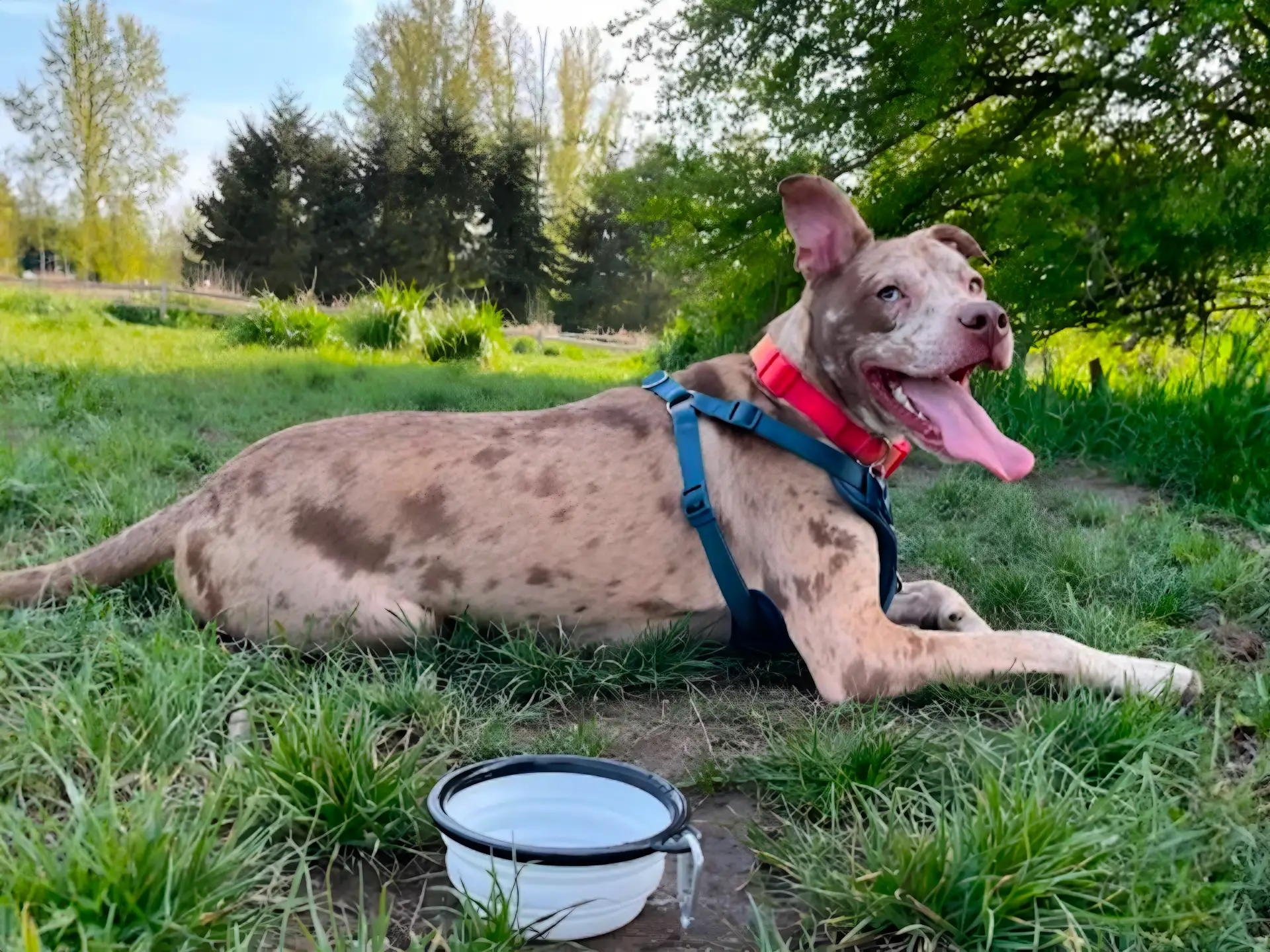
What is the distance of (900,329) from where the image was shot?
2.78 meters

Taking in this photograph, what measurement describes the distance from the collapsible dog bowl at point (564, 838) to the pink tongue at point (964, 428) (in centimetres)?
132

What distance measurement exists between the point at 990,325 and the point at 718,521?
91cm

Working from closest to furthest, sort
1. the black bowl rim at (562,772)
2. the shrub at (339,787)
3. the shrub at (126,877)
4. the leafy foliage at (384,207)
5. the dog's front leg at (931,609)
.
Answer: the shrub at (126,877)
the black bowl rim at (562,772)
the shrub at (339,787)
the dog's front leg at (931,609)
the leafy foliage at (384,207)

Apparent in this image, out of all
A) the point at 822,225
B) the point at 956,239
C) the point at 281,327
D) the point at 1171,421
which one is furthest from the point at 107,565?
the point at 281,327

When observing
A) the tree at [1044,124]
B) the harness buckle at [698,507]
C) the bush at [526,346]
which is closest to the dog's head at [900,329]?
the harness buckle at [698,507]

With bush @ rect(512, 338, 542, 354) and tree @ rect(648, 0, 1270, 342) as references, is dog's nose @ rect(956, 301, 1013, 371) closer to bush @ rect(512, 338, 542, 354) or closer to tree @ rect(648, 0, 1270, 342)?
tree @ rect(648, 0, 1270, 342)

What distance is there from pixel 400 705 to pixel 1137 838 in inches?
62.8

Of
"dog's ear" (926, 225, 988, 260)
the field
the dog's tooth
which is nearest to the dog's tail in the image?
the field

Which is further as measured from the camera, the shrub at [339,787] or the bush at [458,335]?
the bush at [458,335]

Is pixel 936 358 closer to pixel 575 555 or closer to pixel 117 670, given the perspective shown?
pixel 575 555

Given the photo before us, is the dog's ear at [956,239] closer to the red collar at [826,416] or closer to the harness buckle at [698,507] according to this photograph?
the red collar at [826,416]

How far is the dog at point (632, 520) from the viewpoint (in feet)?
8.89

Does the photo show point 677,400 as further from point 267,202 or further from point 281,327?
point 267,202

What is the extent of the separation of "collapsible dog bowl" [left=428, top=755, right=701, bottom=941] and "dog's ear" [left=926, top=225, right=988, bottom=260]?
2.09 metres
